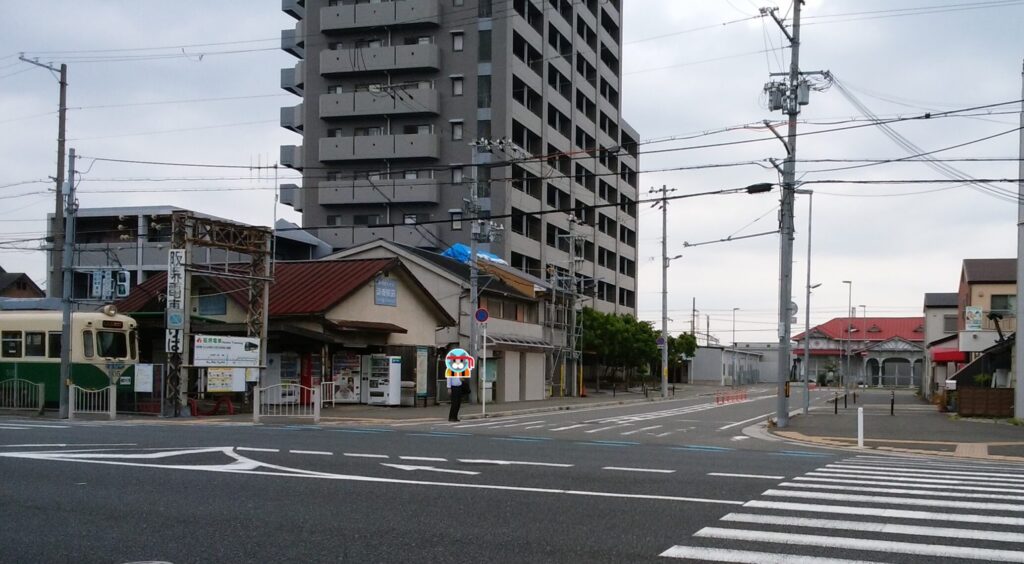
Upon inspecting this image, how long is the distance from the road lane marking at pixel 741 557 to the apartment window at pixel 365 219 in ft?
193

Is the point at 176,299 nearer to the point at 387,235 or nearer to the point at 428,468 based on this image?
the point at 428,468

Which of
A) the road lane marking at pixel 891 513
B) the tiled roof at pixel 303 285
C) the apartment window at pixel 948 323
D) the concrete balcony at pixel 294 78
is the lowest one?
the road lane marking at pixel 891 513

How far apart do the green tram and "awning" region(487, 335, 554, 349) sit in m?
16.0

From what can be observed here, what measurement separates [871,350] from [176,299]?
282 ft

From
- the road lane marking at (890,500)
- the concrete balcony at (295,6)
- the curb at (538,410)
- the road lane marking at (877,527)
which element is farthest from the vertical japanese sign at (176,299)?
the concrete balcony at (295,6)

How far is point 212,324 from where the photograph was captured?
108 ft

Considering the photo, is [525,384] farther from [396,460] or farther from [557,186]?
[396,460]

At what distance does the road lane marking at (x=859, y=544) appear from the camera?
7844 millimetres

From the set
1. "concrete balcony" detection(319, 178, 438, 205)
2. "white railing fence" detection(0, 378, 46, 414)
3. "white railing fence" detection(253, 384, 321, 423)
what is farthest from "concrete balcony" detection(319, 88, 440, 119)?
"white railing fence" detection(0, 378, 46, 414)

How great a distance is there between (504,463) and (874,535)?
22.1 ft

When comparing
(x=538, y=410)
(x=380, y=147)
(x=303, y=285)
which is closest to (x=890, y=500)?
(x=538, y=410)

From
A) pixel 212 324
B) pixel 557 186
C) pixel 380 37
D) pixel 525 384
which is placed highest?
pixel 380 37

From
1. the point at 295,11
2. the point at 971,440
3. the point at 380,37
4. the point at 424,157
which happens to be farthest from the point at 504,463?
the point at 295,11

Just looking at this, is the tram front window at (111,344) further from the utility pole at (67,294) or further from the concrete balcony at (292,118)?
the concrete balcony at (292,118)
